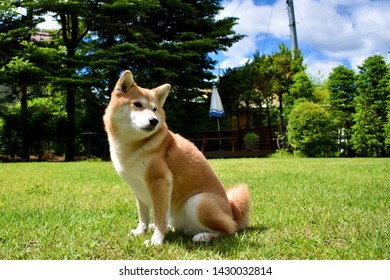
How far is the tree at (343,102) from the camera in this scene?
13945mm

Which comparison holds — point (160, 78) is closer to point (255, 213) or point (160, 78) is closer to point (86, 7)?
point (86, 7)

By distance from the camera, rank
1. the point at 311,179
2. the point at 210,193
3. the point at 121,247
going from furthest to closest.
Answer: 1. the point at 311,179
2. the point at 210,193
3. the point at 121,247

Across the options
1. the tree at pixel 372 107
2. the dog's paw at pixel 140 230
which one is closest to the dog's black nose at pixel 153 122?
the dog's paw at pixel 140 230

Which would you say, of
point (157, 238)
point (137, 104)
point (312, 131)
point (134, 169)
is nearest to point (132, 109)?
point (137, 104)

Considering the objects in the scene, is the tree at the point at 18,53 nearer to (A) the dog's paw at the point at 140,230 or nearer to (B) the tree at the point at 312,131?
(B) the tree at the point at 312,131

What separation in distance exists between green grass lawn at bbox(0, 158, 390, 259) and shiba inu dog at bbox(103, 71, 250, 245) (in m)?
0.14

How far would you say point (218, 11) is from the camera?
18.4 meters

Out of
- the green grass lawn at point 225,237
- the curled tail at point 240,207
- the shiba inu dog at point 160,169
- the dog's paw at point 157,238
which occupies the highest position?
the shiba inu dog at point 160,169

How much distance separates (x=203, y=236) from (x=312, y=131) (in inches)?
470

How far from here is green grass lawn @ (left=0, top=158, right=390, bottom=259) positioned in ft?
7.59

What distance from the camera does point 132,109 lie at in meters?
2.56

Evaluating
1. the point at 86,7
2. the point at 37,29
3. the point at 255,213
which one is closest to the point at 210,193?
the point at 255,213

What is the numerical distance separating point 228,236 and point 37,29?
1618cm

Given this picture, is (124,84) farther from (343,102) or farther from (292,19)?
(343,102)
